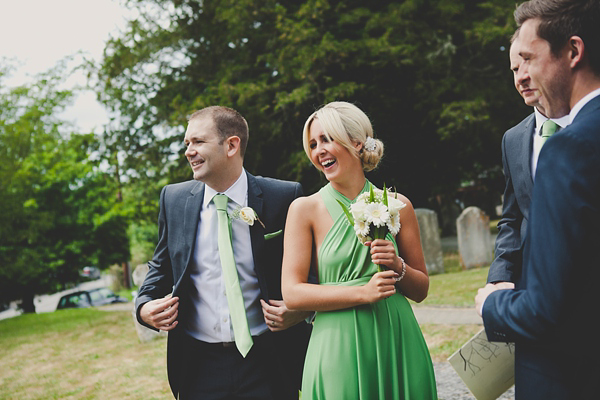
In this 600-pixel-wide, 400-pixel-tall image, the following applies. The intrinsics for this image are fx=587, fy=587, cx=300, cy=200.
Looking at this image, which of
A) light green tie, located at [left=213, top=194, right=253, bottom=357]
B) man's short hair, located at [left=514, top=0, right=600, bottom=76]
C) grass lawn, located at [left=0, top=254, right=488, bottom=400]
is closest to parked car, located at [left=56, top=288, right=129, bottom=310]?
grass lawn, located at [left=0, top=254, right=488, bottom=400]

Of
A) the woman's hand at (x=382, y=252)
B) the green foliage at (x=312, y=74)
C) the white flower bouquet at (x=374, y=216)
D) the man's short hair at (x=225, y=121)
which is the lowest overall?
the woman's hand at (x=382, y=252)

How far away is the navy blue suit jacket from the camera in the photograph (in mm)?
1789

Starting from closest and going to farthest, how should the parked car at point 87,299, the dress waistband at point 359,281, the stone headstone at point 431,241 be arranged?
the dress waistband at point 359,281 < the stone headstone at point 431,241 < the parked car at point 87,299

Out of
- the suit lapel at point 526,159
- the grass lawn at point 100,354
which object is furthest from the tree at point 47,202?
the suit lapel at point 526,159

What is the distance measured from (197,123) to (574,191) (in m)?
2.45

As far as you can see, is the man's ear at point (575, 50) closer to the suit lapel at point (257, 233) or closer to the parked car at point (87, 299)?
the suit lapel at point (257, 233)

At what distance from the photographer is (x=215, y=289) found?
11.6 ft

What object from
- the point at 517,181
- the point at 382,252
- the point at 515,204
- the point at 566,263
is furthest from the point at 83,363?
the point at 566,263

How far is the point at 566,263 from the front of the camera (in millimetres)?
1803

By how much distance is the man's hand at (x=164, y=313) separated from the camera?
3.41m

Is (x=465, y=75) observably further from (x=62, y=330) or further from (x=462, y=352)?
(x=462, y=352)

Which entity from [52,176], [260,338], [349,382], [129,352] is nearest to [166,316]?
[260,338]

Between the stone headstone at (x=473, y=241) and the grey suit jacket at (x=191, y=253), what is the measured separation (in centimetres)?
1367


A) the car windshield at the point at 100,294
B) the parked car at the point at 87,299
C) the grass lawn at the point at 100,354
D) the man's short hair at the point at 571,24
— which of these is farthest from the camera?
the car windshield at the point at 100,294
